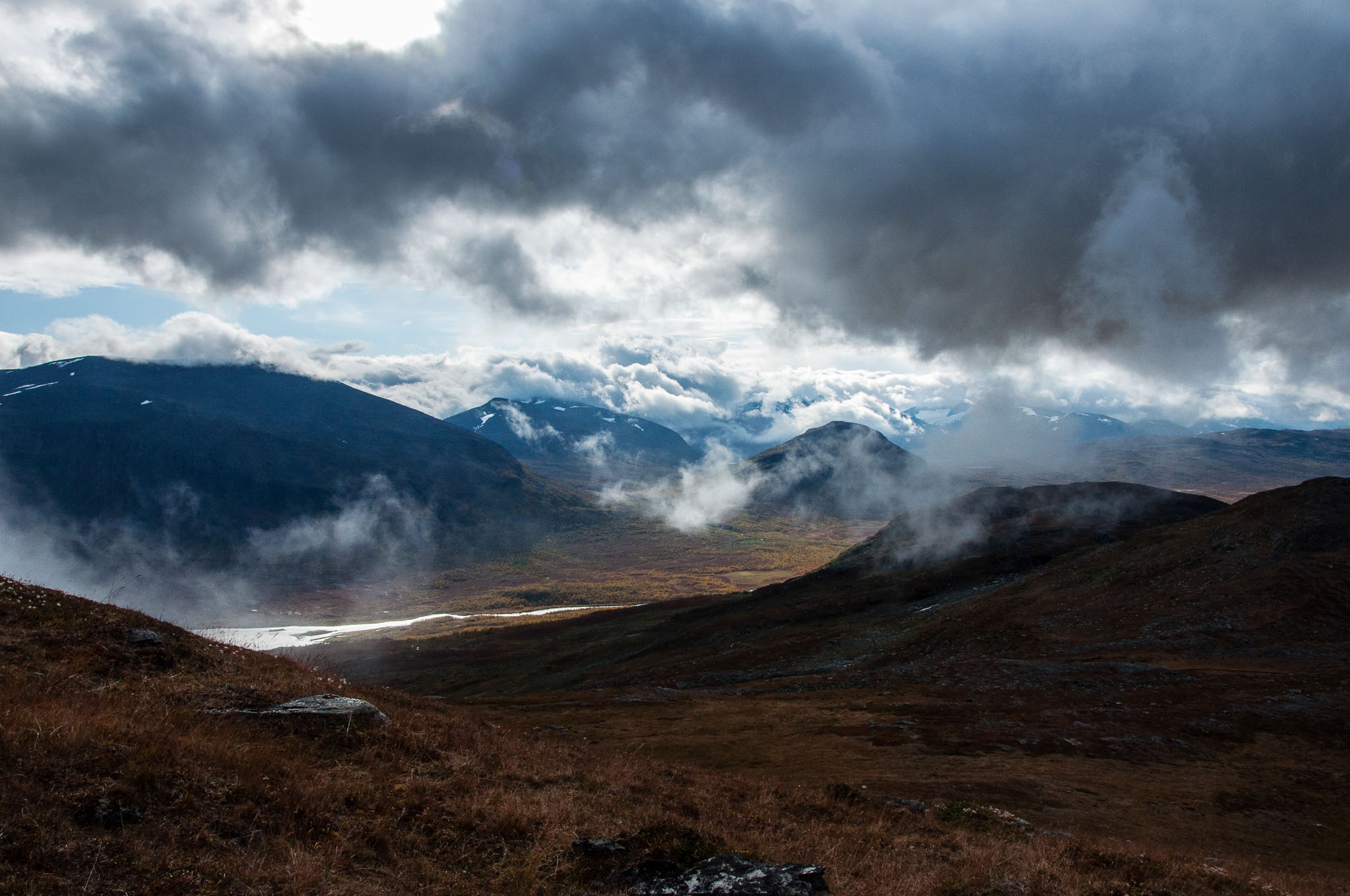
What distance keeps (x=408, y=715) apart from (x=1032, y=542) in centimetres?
13345

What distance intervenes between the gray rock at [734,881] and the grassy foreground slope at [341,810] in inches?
32.4

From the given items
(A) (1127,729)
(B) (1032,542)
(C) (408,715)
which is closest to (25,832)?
(C) (408,715)

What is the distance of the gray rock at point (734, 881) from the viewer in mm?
10211

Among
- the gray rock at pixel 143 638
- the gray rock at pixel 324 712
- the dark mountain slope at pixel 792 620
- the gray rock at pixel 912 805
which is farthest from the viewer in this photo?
the dark mountain slope at pixel 792 620

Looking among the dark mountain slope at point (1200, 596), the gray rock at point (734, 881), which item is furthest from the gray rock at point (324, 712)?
the dark mountain slope at point (1200, 596)

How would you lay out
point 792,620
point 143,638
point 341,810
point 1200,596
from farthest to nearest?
1. point 792,620
2. point 1200,596
3. point 143,638
4. point 341,810

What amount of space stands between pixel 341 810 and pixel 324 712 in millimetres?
4546

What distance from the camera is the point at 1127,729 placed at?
3988 cm

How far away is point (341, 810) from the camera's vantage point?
1103 centimetres

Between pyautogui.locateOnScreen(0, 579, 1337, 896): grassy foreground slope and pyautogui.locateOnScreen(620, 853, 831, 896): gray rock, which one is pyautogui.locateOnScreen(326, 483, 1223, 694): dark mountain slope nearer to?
pyautogui.locateOnScreen(0, 579, 1337, 896): grassy foreground slope

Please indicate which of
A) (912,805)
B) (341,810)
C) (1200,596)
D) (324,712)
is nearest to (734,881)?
(341,810)

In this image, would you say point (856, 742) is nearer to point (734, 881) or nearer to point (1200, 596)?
point (734, 881)

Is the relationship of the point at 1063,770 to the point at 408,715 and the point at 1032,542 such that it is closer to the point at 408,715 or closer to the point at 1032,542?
the point at 408,715

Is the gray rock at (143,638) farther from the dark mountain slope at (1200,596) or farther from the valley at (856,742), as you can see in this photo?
the dark mountain slope at (1200,596)
